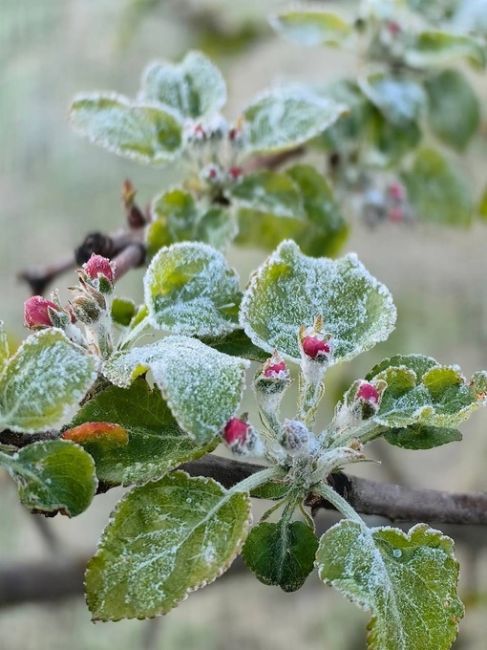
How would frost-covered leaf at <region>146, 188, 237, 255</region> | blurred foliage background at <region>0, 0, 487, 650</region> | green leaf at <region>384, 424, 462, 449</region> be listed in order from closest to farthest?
green leaf at <region>384, 424, 462, 449</region>
frost-covered leaf at <region>146, 188, 237, 255</region>
blurred foliage background at <region>0, 0, 487, 650</region>

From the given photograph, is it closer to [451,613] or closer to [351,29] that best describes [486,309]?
[351,29]

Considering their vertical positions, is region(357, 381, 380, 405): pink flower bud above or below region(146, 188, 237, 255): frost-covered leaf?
above

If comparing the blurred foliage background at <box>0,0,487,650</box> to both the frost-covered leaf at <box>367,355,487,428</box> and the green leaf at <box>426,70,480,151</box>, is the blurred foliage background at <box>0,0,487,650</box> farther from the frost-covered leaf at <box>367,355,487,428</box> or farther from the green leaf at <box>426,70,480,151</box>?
the frost-covered leaf at <box>367,355,487,428</box>

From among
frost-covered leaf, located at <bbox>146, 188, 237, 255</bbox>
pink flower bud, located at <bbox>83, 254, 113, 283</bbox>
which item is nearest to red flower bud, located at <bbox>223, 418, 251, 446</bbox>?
pink flower bud, located at <bbox>83, 254, 113, 283</bbox>

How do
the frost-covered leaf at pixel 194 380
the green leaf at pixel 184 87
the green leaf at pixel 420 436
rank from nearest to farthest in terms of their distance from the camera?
the frost-covered leaf at pixel 194 380 → the green leaf at pixel 420 436 → the green leaf at pixel 184 87

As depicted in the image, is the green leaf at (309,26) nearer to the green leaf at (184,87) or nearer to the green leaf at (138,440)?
the green leaf at (184,87)

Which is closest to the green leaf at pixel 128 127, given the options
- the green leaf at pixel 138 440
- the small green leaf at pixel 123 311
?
the small green leaf at pixel 123 311
